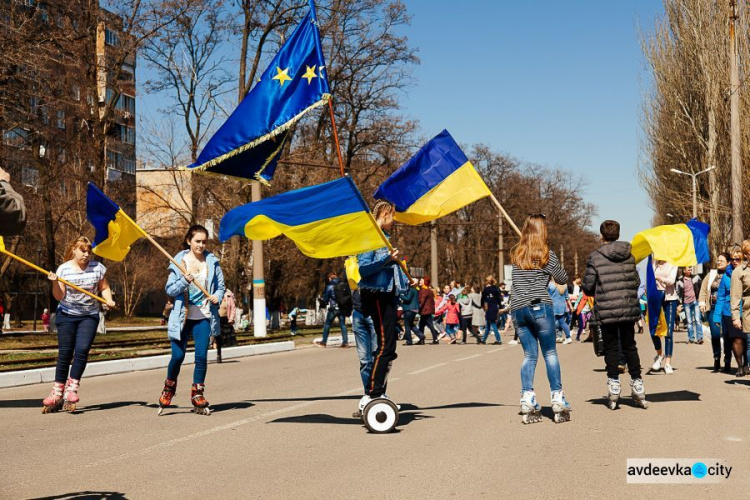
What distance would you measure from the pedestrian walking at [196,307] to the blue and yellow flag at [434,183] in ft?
6.57

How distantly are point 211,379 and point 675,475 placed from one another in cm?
974

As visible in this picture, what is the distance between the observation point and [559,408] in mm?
8875

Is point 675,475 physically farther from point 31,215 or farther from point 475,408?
point 31,215

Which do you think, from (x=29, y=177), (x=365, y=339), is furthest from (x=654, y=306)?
(x=29, y=177)

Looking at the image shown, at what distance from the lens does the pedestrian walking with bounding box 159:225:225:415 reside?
9.86 metres

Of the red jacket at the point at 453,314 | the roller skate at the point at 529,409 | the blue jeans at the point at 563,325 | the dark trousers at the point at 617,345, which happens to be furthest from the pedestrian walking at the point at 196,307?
the red jacket at the point at 453,314

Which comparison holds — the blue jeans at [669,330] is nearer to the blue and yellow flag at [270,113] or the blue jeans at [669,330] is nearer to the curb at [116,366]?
the blue and yellow flag at [270,113]

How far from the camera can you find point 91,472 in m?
6.82

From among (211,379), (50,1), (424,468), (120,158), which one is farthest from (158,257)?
(424,468)

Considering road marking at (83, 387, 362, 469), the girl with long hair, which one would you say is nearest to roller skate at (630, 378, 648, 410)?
the girl with long hair

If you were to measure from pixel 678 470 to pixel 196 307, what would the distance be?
520 cm

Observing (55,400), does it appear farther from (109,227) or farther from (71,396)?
(109,227)

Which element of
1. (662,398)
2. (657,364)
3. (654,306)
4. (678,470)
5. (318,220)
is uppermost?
(318,220)

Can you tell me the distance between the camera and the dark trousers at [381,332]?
28.0ft
